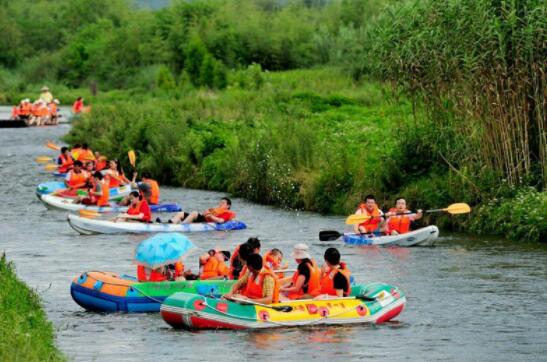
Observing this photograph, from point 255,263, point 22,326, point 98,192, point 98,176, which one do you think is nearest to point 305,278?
point 255,263

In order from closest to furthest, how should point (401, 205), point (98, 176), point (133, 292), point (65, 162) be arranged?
point (133, 292), point (401, 205), point (98, 176), point (65, 162)

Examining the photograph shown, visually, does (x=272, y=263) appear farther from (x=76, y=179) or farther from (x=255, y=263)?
(x=76, y=179)

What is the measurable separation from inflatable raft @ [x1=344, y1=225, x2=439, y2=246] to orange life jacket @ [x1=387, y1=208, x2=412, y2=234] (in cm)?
24

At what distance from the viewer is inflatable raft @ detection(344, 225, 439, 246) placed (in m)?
22.9

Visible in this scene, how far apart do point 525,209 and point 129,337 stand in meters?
9.54

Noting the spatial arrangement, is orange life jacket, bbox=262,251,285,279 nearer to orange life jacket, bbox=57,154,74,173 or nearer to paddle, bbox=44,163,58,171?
orange life jacket, bbox=57,154,74,173

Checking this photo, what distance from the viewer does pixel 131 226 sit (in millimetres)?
25641

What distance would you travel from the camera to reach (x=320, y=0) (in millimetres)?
125062

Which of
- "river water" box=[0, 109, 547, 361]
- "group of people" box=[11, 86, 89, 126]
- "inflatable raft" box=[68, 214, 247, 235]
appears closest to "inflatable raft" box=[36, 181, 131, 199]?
"river water" box=[0, 109, 547, 361]

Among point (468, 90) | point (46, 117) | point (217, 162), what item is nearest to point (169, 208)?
point (217, 162)

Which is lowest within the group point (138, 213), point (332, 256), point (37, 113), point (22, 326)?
point (138, 213)

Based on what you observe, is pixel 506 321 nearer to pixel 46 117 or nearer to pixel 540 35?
pixel 540 35

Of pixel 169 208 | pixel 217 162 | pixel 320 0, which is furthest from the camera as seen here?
pixel 320 0

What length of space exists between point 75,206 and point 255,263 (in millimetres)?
14881
